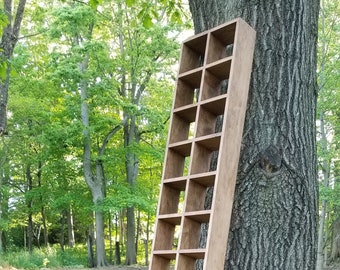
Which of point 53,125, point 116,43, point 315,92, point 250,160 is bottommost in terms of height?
point 250,160

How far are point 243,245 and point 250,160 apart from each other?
30 cm

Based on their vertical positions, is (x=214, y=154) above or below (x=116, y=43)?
below

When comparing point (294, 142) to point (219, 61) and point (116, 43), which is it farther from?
point (116, 43)

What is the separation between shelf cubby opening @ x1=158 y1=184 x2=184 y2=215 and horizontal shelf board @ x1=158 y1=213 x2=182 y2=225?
1.1 inches

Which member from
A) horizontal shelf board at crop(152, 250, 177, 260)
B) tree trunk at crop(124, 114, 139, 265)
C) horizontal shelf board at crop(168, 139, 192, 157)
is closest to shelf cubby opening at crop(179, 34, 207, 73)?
horizontal shelf board at crop(168, 139, 192, 157)

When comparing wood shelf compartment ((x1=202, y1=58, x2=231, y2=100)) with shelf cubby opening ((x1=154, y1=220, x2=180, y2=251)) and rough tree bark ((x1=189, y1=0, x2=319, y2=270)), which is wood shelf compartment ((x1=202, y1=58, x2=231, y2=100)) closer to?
rough tree bark ((x1=189, y1=0, x2=319, y2=270))

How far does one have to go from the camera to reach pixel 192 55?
1855 mm

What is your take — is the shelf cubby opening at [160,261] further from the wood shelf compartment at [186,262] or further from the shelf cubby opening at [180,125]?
the shelf cubby opening at [180,125]

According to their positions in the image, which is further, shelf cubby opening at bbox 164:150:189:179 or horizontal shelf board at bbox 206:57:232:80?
shelf cubby opening at bbox 164:150:189:179

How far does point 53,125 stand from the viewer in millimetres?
10844

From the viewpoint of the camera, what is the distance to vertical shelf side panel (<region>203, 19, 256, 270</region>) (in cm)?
148

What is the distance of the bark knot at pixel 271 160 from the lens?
156cm

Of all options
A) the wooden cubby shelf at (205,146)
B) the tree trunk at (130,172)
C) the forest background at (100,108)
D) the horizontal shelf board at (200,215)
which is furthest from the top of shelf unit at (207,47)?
the tree trunk at (130,172)

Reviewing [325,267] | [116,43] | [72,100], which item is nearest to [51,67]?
[72,100]
